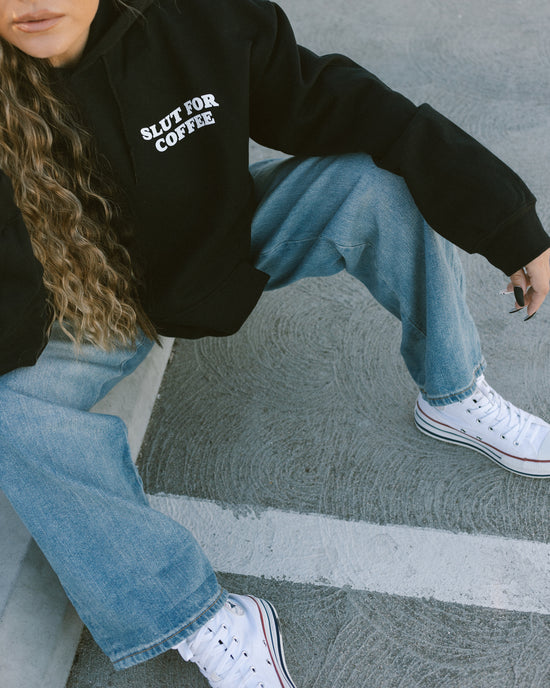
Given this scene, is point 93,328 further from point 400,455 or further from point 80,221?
point 400,455

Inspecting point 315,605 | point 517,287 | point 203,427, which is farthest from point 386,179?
point 315,605

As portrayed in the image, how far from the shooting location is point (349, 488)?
1.65 meters

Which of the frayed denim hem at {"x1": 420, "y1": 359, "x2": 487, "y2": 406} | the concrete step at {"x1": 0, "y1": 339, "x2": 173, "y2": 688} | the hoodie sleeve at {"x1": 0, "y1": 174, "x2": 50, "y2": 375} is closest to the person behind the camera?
the hoodie sleeve at {"x1": 0, "y1": 174, "x2": 50, "y2": 375}

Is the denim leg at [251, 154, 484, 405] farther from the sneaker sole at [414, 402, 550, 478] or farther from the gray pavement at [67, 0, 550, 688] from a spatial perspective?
the gray pavement at [67, 0, 550, 688]

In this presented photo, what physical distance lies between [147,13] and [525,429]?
126cm

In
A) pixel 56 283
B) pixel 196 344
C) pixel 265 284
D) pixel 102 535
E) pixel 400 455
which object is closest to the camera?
pixel 102 535

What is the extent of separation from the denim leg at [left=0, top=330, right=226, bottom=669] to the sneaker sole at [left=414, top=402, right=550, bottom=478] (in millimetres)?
694

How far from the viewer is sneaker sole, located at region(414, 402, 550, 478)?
1621mm

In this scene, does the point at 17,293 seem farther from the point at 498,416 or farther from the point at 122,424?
the point at 498,416

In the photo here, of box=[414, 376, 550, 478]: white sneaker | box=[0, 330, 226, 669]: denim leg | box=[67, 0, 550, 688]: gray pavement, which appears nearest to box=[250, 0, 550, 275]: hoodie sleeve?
box=[414, 376, 550, 478]: white sneaker

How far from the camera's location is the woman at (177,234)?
122cm

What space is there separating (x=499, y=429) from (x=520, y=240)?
0.49m

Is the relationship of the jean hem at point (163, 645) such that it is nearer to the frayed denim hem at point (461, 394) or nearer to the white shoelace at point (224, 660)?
the white shoelace at point (224, 660)

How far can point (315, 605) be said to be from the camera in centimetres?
148
